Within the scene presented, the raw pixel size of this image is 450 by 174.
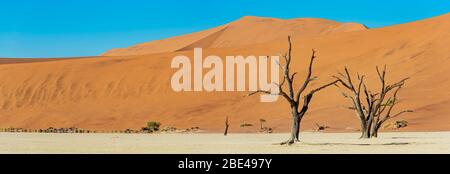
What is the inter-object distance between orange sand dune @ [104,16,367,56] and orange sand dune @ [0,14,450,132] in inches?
1616

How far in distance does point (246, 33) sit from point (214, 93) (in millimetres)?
71729

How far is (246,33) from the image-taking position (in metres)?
135

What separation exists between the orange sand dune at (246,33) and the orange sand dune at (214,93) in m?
41.0

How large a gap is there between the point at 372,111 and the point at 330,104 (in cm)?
2242

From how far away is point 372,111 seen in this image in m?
32.2

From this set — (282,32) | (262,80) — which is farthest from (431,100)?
(282,32)

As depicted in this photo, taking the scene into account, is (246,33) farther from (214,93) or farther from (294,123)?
(294,123)

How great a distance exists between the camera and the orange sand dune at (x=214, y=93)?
51.6m

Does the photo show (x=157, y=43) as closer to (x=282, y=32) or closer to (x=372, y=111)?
(x=282, y=32)

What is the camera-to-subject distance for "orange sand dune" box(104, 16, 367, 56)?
415 feet
